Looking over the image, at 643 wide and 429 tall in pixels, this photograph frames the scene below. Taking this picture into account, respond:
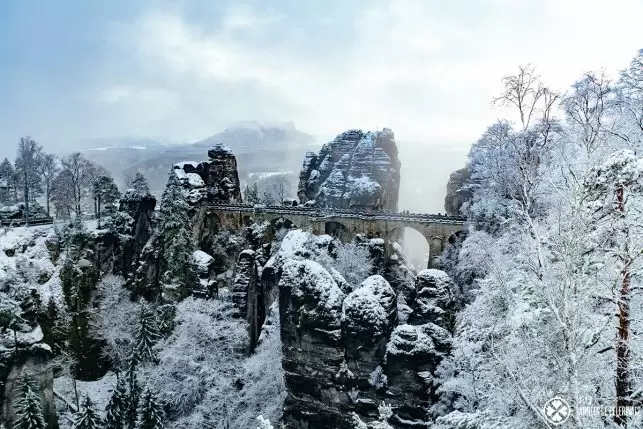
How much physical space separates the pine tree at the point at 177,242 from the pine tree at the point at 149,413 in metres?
11.8

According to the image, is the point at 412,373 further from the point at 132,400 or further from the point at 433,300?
the point at 132,400

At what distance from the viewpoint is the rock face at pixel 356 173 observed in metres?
47.8

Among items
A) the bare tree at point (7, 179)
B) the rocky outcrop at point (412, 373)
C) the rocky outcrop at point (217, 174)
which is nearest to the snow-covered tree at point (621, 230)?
the rocky outcrop at point (412, 373)

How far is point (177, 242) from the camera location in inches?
1533

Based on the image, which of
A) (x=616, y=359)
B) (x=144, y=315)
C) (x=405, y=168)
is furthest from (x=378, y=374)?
(x=405, y=168)

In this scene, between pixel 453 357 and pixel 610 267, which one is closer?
pixel 610 267

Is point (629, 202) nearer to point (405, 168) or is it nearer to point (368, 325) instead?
point (368, 325)

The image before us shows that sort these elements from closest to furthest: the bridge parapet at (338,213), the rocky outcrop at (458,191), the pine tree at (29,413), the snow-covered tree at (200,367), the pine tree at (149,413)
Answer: the pine tree at (149,413)
the pine tree at (29,413)
the snow-covered tree at (200,367)
the bridge parapet at (338,213)
the rocky outcrop at (458,191)

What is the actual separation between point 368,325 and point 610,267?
1261 cm

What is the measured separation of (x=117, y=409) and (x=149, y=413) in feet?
15.5

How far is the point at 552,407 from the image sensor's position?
304 inches

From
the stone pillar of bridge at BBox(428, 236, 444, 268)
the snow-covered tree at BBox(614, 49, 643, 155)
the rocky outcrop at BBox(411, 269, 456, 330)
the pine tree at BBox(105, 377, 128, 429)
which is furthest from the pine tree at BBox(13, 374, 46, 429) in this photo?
the snow-covered tree at BBox(614, 49, 643, 155)

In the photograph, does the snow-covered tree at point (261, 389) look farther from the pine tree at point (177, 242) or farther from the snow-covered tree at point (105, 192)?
the snow-covered tree at point (105, 192)

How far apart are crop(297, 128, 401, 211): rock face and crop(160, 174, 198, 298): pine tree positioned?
16.0 metres
